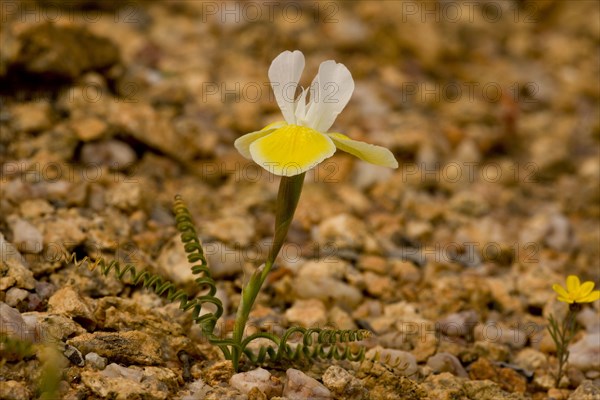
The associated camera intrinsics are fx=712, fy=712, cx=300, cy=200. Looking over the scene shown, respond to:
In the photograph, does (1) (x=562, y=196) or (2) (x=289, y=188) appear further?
(1) (x=562, y=196)

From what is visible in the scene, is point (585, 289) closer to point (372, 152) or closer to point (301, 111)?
point (372, 152)

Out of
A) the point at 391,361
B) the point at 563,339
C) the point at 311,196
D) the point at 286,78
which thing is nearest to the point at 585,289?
the point at 563,339

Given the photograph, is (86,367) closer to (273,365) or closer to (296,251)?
(273,365)

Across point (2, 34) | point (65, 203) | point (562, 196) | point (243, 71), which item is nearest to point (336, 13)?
point (243, 71)

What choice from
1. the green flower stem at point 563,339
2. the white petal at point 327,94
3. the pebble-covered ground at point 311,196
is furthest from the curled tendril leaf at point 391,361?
the white petal at point 327,94

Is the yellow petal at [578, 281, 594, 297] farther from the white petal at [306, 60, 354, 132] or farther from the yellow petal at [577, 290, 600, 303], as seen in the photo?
the white petal at [306, 60, 354, 132]

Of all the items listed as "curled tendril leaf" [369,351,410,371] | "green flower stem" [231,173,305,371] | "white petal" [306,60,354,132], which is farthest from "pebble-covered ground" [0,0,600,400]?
"white petal" [306,60,354,132]
